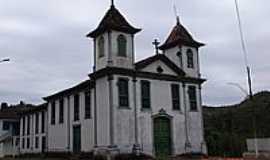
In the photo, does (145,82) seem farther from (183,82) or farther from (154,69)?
(183,82)

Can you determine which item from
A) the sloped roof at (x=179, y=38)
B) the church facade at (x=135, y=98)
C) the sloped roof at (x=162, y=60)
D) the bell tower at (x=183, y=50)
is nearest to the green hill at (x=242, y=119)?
the bell tower at (x=183, y=50)

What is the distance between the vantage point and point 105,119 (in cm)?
3316

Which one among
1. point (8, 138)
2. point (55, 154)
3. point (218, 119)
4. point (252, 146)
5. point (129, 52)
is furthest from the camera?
point (8, 138)

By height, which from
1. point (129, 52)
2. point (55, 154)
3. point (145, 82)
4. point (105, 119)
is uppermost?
point (129, 52)

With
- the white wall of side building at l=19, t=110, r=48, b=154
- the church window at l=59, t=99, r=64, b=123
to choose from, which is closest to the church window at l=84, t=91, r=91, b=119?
the church window at l=59, t=99, r=64, b=123

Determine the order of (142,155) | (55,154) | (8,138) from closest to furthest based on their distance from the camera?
(142,155) → (55,154) → (8,138)

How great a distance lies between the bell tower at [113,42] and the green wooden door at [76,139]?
6.81 meters

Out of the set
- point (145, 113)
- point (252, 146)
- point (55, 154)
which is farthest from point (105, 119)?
point (252, 146)

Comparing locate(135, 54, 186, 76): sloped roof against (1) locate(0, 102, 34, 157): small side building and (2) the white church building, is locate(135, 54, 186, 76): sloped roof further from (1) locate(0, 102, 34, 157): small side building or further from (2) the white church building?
(1) locate(0, 102, 34, 157): small side building

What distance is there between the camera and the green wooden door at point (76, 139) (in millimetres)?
38281

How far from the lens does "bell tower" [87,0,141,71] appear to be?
111 feet

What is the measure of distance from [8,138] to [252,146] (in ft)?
130

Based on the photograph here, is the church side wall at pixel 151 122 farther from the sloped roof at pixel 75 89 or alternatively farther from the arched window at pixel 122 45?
the sloped roof at pixel 75 89

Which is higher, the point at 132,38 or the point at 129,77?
the point at 132,38
